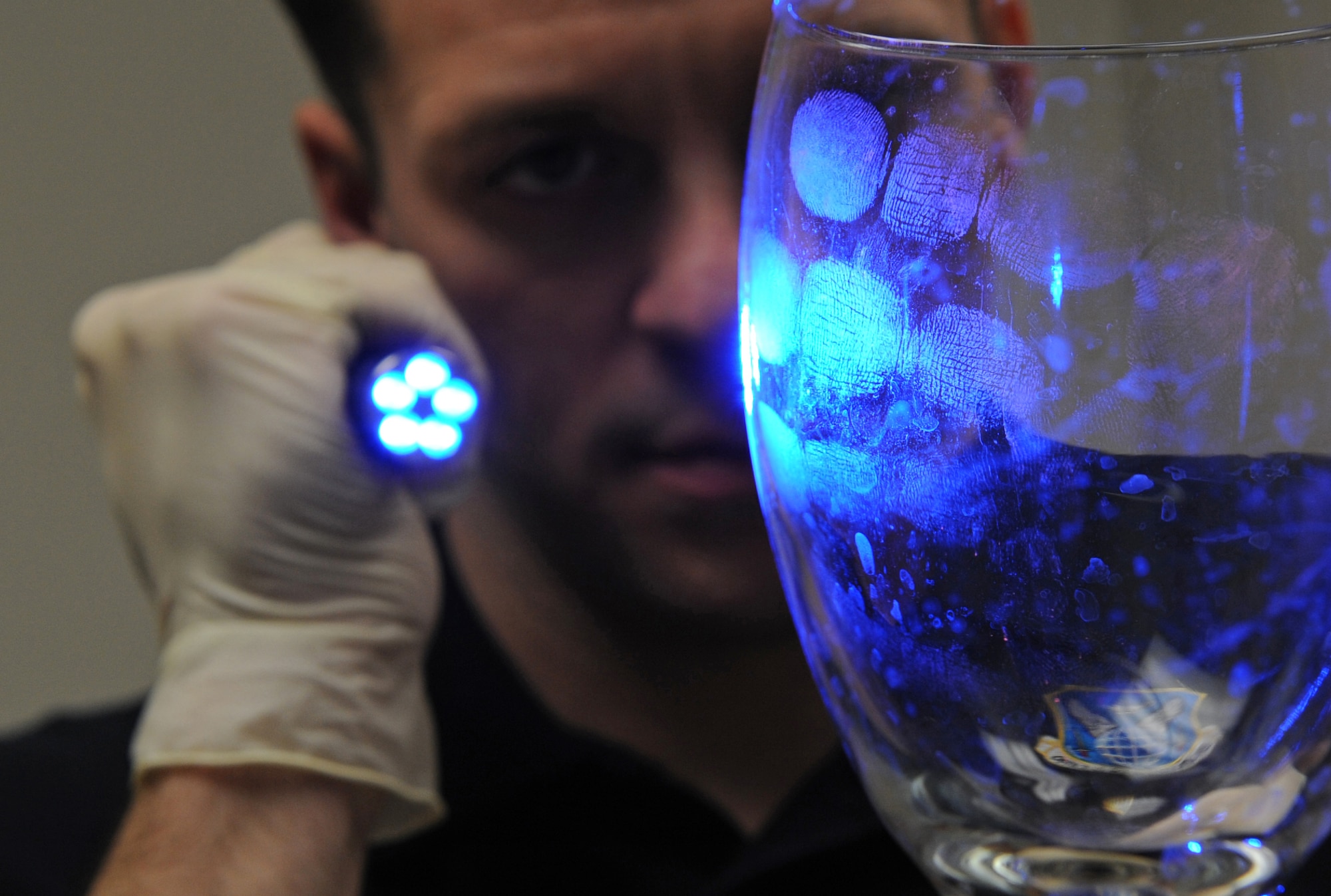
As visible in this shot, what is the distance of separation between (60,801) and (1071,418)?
120 centimetres

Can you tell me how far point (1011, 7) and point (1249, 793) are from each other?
250mm

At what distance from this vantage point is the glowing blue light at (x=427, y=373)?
92 cm

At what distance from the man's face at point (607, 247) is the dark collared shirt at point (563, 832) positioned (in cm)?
14

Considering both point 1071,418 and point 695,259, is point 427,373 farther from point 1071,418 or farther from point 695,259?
point 1071,418

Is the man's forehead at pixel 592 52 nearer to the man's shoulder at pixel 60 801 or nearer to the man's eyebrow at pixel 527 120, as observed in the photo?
the man's eyebrow at pixel 527 120

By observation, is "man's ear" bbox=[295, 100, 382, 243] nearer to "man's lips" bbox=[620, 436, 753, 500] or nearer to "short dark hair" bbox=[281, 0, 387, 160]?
"short dark hair" bbox=[281, 0, 387, 160]

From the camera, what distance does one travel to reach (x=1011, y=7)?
0.44 metres

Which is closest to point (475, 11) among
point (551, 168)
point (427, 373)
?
point (551, 168)

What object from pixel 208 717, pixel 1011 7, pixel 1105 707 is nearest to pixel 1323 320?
pixel 1105 707

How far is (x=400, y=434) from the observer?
0.96 metres

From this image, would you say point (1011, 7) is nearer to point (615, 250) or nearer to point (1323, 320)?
point (1323, 320)

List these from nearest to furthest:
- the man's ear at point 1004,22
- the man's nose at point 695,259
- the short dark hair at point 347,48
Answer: the man's ear at point 1004,22 → the man's nose at point 695,259 → the short dark hair at point 347,48

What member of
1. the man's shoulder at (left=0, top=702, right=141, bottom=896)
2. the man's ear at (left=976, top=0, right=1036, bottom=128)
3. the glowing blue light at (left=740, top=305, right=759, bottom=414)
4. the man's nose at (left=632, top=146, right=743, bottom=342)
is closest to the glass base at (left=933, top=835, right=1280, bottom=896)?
the glowing blue light at (left=740, top=305, right=759, bottom=414)

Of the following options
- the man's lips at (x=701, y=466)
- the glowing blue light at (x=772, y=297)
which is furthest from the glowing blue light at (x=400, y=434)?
the glowing blue light at (x=772, y=297)
